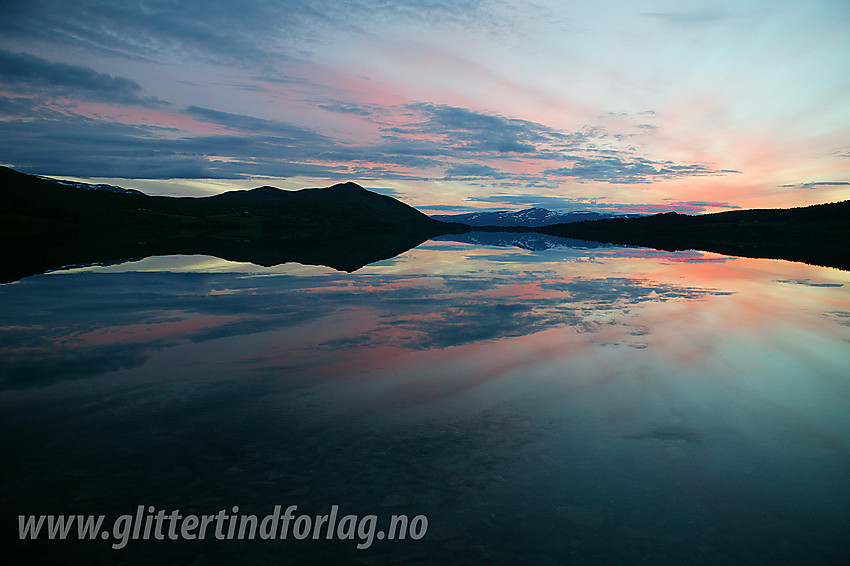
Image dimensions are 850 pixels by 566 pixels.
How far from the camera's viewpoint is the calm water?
22.8ft

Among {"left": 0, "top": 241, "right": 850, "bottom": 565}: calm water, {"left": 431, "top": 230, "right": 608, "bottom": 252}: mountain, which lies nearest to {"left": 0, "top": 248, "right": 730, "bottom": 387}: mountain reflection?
{"left": 0, "top": 241, "right": 850, "bottom": 565}: calm water

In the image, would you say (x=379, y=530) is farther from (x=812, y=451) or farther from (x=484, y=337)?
(x=484, y=337)

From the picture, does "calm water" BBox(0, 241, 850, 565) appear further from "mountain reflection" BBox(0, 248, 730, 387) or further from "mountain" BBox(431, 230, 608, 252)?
"mountain" BBox(431, 230, 608, 252)

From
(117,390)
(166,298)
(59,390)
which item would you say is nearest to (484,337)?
(117,390)

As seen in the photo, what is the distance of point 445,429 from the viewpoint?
33.5 ft

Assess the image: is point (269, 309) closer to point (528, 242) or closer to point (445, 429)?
point (445, 429)

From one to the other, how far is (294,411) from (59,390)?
7029 mm

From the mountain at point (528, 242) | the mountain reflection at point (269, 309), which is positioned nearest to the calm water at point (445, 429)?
the mountain reflection at point (269, 309)

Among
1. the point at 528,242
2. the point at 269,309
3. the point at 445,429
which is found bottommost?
the point at 445,429

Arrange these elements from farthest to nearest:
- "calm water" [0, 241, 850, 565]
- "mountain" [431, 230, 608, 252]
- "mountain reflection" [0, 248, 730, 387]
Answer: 1. "mountain" [431, 230, 608, 252]
2. "mountain reflection" [0, 248, 730, 387]
3. "calm water" [0, 241, 850, 565]

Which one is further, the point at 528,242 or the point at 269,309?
the point at 528,242

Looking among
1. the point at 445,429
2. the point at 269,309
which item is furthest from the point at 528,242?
the point at 445,429

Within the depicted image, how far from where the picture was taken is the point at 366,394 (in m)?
12.0

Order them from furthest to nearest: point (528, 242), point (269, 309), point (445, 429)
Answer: point (528, 242) < point (269, 309) < point (445, 429)
